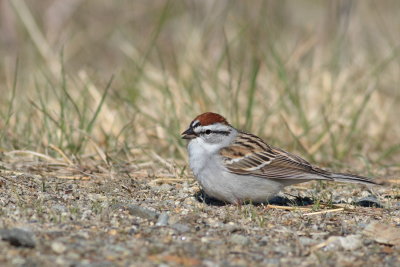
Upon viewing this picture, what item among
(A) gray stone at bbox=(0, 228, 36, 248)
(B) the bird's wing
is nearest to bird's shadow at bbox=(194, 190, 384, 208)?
(B) the bird's wing

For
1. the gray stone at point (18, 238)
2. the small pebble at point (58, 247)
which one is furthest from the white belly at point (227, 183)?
the gray stone at point (18, 238)

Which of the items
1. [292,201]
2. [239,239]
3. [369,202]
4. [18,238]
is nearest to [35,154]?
[292,201]

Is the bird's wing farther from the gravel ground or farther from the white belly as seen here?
the gravel ground

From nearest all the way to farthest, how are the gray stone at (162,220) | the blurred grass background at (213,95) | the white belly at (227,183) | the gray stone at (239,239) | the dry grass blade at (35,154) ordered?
1. the gray stone at (239,239)
2. the gray stone at (162,220)
3. the white belly at (227,183)
4. the dry grass blade at (35,154)
5. the blurred grass background at (213,95)

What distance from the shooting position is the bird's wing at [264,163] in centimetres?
534

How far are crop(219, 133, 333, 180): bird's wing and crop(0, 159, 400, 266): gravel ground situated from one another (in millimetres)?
243

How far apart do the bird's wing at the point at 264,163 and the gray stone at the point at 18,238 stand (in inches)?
77.8

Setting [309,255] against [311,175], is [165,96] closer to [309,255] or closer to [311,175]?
[311,175]

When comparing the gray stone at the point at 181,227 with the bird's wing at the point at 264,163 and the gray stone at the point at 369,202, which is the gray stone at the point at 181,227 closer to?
the bird's wing at the point at 264,163

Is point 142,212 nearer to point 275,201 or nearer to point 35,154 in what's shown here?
point 275,201

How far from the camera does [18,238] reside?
373cm

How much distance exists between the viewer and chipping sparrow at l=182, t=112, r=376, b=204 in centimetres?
526

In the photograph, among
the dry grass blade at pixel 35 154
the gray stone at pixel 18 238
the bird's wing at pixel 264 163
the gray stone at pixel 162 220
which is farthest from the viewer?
the dry grass blade at pixel 35 154

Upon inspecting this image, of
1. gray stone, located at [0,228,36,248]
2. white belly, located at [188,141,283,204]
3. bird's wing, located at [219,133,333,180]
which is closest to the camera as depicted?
gray stone, located at [0,228,36,248]
